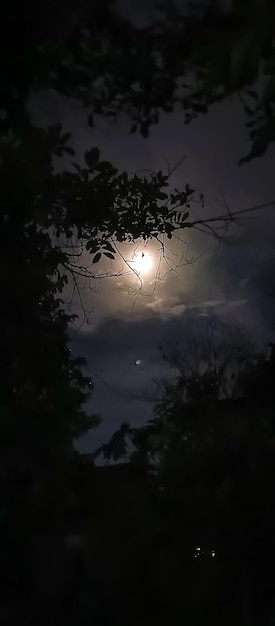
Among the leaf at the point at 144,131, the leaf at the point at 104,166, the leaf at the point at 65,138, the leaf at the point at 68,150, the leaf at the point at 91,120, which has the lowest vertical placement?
the leaf at the point at 104,166

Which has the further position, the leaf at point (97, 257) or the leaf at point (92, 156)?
the leaf at point (97, 257)

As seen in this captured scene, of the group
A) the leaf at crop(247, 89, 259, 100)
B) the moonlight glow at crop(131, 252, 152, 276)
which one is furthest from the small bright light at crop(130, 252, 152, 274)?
the leaf at crop(247, 89, 259, 100)

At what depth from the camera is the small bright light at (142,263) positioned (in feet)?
5.54

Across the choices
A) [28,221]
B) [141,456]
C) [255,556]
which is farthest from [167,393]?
[28,221]

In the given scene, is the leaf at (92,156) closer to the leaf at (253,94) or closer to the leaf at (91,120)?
the leaf at (91,120)

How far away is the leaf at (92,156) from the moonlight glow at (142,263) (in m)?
0.29

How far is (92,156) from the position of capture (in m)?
1.62

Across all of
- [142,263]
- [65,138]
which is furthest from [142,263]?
[65,138]

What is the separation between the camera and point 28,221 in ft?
5.42

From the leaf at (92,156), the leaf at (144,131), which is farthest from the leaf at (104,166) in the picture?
the leaf at (144,131)

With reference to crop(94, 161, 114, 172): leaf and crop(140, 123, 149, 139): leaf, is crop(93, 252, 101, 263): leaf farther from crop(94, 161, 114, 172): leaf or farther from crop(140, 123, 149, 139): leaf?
crop(140, 123, 149, 139): leaf

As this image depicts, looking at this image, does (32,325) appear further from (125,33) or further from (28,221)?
(125,33)

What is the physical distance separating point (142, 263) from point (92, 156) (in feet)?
1.05

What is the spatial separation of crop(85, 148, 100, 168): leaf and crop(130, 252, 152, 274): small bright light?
0.94ft
